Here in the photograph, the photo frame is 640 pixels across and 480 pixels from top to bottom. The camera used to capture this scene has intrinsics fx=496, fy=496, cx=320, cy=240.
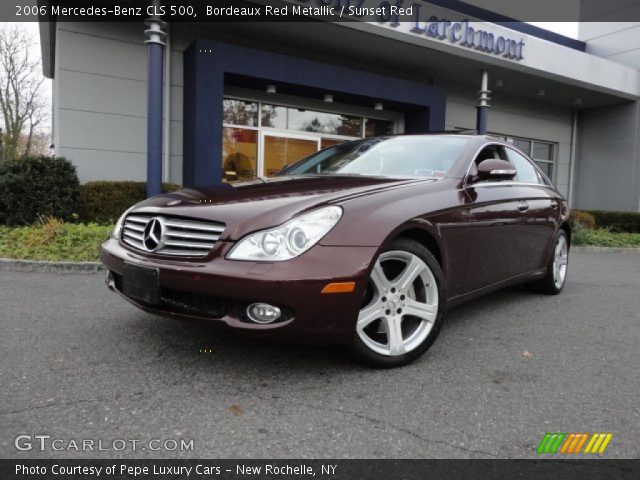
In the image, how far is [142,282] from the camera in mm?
2531

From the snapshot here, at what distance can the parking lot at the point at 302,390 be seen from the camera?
6.43 ft

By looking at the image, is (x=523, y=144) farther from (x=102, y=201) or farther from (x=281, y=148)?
(x=102, y=201)

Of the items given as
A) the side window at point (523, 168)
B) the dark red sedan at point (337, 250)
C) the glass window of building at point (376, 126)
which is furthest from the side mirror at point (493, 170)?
the glass window of building at point (376, 126)

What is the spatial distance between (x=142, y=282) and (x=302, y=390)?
98 cm

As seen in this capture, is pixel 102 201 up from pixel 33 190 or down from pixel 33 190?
down

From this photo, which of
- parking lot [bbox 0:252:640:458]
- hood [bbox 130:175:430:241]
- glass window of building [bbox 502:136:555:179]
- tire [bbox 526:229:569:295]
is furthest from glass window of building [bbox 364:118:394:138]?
hood [bbox 130:175:430:241]

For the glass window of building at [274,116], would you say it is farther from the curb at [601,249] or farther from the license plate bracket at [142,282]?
the license plate bracket at [142,282]

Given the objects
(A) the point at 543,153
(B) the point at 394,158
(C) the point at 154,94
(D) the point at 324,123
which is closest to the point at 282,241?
(B) the point at 394,158

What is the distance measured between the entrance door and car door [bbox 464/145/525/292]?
24.8 feet

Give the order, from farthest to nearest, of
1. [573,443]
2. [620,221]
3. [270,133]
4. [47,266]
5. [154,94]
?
[620,221], [270,133], [154,94], [47,266], [573,443]

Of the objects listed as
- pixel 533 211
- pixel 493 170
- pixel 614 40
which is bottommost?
pixel 533 211

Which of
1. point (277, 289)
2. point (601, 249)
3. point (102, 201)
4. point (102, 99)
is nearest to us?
point (277, 289)

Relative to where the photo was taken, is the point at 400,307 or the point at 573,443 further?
the point at 400,307

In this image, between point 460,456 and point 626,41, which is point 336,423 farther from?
point 626,41
